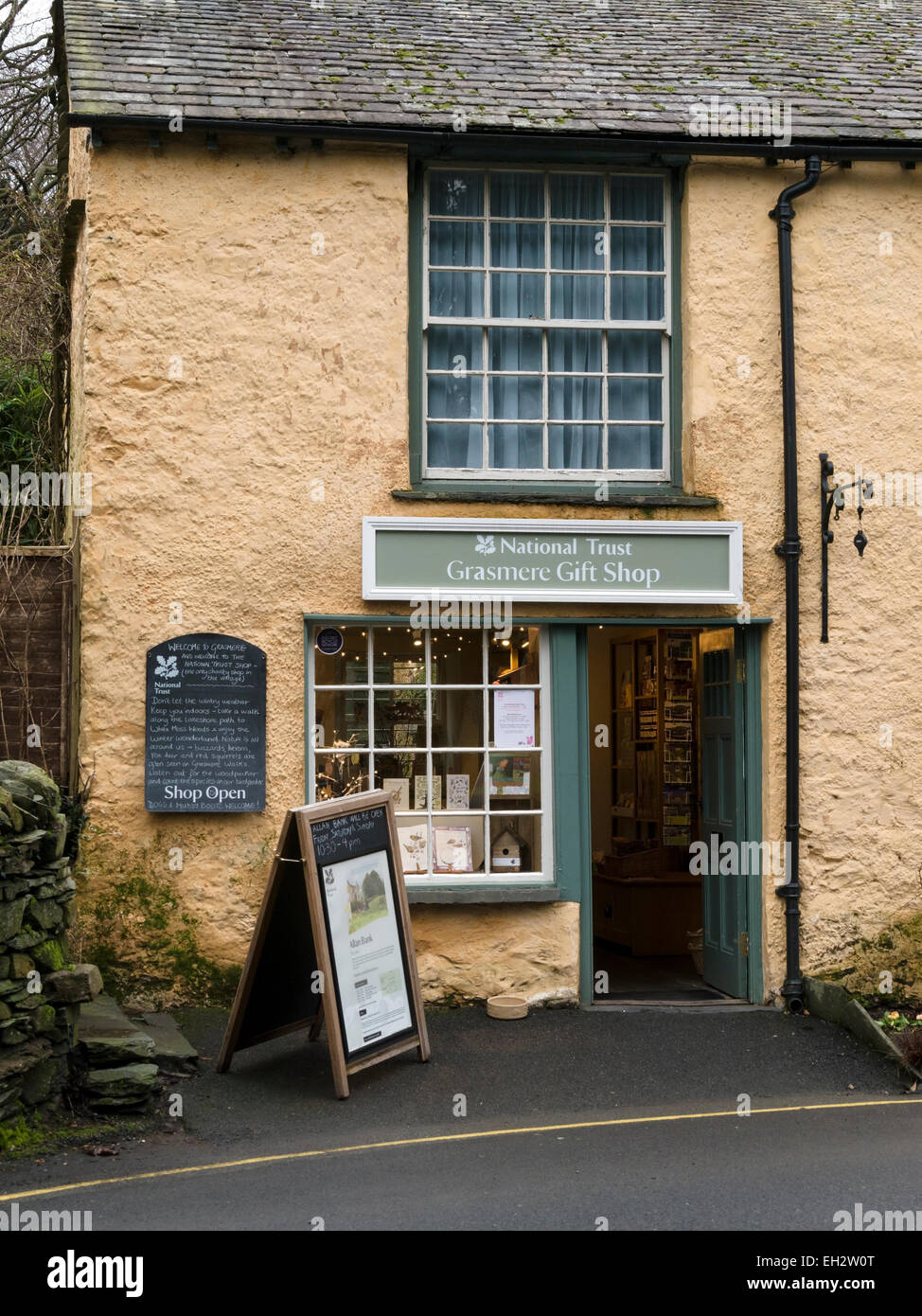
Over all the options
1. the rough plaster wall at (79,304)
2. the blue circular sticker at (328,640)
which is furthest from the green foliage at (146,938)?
the rough plaster wall at (79,304)

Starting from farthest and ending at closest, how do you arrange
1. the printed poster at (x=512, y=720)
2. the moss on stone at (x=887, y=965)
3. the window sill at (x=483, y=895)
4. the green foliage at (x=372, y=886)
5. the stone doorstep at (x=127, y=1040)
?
the printed poster at (x=512, y=720) → the moss on stone at (x=887, y=965) → the window sill at (x=483, y=895) → the green foliage at (x=372, y=886) → the stone doorstep at (x=127, y=1040)

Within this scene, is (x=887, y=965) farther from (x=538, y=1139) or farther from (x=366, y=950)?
(x=366, y=950)

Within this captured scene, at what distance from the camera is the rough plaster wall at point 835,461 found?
9414 millimetres

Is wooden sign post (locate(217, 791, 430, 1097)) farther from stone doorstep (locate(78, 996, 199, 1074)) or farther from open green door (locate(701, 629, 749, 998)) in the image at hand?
open green door (locate(701, 629, 749, 998))

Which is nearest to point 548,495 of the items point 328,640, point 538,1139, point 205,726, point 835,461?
point 328,640

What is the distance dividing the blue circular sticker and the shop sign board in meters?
0.41

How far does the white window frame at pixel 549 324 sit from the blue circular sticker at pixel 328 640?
1347 mm

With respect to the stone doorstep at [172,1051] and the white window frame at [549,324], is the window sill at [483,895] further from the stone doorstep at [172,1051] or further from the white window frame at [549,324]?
the white window frame at [549,324]

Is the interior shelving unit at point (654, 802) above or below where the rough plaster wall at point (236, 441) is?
below

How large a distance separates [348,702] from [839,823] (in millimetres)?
3489

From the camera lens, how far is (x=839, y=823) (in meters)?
9.40

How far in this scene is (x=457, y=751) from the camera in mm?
9430

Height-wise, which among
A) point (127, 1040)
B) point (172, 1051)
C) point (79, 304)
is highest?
point (79, 304)

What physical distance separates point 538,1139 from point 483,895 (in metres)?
2.38
